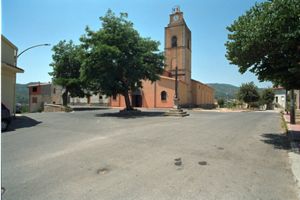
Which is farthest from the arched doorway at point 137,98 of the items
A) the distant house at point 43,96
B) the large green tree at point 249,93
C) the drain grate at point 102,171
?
the drain grate at point 102,171

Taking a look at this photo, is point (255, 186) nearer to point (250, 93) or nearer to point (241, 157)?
point (241, 157)

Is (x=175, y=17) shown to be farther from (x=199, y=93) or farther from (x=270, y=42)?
(x=270, y=42)

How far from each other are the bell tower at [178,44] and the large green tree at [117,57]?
2247cm

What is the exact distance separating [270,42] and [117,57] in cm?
1537

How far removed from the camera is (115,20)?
929 inches

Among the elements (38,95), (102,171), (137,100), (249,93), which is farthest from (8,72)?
(38,95)

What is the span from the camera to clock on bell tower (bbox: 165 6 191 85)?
46125 millimetres

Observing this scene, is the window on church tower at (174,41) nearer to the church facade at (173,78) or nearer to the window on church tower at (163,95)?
the church facade at (173,78)

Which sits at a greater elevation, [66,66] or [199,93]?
[66,66]

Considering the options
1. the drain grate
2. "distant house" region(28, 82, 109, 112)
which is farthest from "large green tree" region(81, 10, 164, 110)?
"distant house" region(28, 82, 109, 112)

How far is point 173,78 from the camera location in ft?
146

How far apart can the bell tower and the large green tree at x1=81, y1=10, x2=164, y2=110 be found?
22.5m

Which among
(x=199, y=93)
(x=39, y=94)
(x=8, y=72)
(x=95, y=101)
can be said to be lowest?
(x=95, y=101)

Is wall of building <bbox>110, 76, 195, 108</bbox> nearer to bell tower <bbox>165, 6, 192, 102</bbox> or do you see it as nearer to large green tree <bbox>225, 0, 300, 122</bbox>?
bell tower <bbox>165, 6, 192, 102</bbox>
